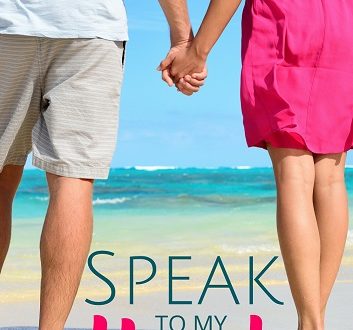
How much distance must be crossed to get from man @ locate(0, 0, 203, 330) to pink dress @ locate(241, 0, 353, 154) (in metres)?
0.44

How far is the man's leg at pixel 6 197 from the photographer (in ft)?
8.36

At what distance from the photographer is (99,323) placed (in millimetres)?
3170

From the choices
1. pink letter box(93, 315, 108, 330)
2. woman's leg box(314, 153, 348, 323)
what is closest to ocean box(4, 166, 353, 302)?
pink letter box(93, 315, 108, 330)

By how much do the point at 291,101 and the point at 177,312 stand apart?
118 cm

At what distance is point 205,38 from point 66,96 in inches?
21.1

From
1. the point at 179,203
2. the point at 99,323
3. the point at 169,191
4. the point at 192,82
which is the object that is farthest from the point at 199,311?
the point at 169,191

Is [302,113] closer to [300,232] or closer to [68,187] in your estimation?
[300,232]

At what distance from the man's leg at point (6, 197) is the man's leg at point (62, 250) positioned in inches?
13.6

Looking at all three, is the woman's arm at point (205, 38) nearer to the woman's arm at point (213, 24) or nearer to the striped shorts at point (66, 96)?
the woman's arm at point (213, 24)

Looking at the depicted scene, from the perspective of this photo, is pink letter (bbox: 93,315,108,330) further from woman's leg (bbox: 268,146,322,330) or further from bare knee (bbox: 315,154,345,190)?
bare knee (bbox: 315,154,345,190)

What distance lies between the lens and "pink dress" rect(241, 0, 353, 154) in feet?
8.20

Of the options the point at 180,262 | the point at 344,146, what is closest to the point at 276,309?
the point at 344,146

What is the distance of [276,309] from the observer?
350 cm

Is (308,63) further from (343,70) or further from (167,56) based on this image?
(167,56)
